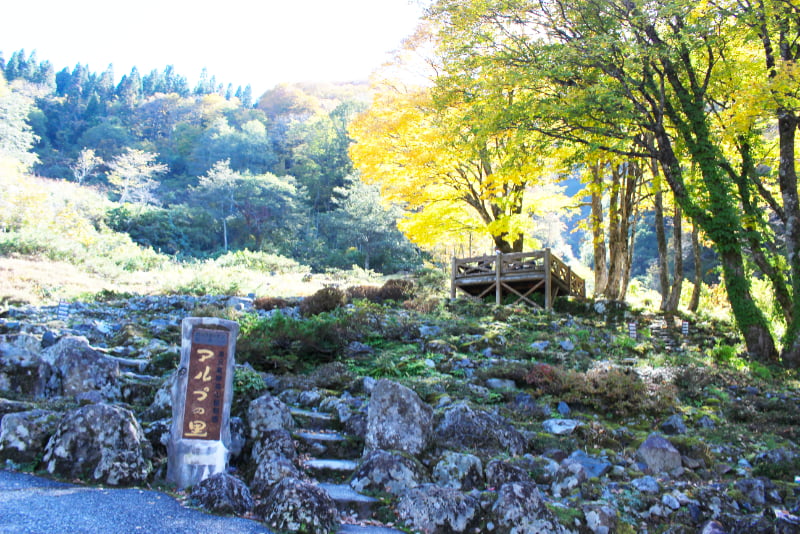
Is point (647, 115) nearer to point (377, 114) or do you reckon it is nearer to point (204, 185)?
point (377, 114)

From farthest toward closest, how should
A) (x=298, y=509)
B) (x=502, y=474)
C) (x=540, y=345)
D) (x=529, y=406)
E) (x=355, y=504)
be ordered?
1. (x=540, y=345)
2. (x=529, y=406)
3. (x=502, y=474)
4. (x=355, y=504)
5. (x=298, y=509)

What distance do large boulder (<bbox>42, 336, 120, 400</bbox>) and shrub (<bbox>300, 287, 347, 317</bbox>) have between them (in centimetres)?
505

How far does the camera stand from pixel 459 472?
4387 mm

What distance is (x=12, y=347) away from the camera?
19.0 feet

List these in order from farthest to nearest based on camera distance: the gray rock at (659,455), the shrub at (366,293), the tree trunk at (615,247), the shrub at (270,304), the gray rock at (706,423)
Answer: the tree trunk at (615,247) < the shrub at (366,293) < the shrub at (270,304) < the gray rock at (706,423) < the gray rock at (659,455)

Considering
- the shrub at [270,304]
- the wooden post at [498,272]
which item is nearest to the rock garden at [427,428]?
the shrub at [270,304]

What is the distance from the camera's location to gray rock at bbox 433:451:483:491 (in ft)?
14.2

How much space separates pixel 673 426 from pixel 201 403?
→ 4.76 metres

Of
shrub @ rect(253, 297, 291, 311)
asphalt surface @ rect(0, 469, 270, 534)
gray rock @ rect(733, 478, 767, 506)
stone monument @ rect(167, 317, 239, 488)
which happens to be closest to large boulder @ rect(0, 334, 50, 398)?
asphalt surface @ rect(0, 469, 270, 534)

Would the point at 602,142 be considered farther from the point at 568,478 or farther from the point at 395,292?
the point at 568,478

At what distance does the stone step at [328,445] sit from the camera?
4.87 meters

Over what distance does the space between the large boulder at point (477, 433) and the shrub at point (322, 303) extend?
5.85m

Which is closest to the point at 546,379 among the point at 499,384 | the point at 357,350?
the point at 499,384

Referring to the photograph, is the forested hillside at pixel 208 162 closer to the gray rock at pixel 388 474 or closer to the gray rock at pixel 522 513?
the gray rock at pixel 388 474
